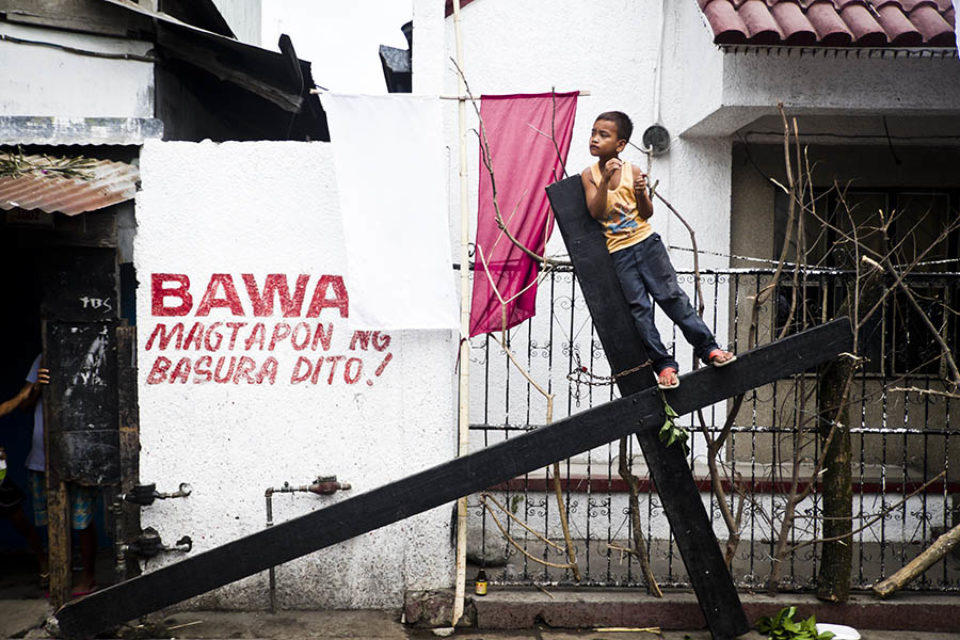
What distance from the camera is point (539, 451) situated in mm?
4195

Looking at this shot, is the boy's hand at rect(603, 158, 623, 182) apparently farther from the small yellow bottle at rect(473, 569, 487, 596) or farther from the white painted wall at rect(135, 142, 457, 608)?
the small yellow bottle at rect(473, 569, 487, 596)

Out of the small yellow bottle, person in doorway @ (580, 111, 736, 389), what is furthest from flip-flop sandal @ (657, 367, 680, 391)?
the small yellow bottle

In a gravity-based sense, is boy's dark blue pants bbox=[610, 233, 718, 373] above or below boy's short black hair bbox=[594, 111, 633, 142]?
below

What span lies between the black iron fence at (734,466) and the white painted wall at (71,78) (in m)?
4.03

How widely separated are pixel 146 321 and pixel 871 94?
6031mm

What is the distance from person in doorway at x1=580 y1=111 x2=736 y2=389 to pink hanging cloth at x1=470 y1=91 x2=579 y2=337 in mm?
627

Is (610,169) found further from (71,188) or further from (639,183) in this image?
(71,188)

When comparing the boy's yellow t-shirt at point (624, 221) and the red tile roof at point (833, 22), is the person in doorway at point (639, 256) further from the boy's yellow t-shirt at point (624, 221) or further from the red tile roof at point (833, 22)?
the red tile roof at point (833, 22)

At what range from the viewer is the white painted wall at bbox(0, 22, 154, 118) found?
6.93 meters

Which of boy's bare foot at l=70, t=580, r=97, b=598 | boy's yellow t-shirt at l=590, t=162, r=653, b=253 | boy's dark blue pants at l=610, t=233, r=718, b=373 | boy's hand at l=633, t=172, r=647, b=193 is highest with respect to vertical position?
boy's hand at l=633, t=172, r=647, b=193

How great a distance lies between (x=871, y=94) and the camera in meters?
6.41

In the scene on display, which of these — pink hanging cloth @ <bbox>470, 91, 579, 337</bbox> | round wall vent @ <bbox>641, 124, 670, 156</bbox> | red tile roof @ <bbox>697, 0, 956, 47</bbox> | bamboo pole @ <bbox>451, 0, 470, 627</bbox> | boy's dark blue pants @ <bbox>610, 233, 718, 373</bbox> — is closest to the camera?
boy's dark blue pants @ <bbox>610, 233, 718, 373</bbox>

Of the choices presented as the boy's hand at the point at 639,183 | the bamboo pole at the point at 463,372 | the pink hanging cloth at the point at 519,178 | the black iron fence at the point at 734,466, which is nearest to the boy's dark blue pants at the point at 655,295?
the boy's hand at the point at 639,183

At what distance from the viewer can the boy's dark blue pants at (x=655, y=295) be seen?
14.0 feet
